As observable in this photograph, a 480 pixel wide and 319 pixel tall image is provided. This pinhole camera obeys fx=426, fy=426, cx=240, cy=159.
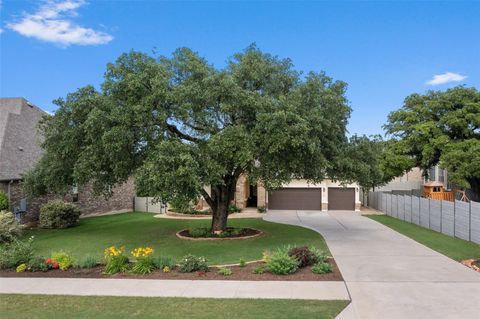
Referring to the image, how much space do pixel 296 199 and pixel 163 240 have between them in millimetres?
18693

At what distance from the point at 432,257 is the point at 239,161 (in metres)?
7.21

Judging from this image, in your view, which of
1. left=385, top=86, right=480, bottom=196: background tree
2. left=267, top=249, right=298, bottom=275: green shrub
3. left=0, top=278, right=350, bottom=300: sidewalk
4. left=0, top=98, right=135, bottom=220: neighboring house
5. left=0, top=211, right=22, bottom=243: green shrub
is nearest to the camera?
left=0, top=278, right=350, bottom=300: sidewalk

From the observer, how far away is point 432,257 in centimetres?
1405

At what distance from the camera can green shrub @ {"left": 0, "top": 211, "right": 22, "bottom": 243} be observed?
55.7 feet

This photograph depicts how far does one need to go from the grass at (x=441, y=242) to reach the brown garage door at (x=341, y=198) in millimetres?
10425

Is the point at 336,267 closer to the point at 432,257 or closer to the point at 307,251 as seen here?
the point at 307,251

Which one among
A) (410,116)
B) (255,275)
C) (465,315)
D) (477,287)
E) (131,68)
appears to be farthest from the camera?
(410,116)

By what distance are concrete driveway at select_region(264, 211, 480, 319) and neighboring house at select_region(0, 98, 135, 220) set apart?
1595cm

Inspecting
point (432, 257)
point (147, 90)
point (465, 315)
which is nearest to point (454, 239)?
point (432, 257)

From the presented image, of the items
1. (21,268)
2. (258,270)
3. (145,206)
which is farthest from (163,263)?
(145,206)

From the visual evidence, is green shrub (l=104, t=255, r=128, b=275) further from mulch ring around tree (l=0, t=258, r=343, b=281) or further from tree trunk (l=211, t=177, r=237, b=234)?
tree trunk (l=211, t=177, r=237, b=234)

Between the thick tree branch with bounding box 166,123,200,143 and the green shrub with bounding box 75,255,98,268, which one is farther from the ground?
the thick tree branch with bounding box 166,123,200,143

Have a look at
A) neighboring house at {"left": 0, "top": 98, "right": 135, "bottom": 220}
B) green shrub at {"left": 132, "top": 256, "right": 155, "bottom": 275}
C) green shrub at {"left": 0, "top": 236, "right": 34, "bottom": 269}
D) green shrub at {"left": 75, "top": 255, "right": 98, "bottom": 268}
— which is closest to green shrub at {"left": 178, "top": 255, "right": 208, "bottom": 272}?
green shrub at {"left": 132, "top": 256, "right": 155, "bottom": 275}

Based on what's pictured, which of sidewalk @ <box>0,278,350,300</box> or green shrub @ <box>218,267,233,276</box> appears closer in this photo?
sidewalk @ <box>0,278,350,300</box>
